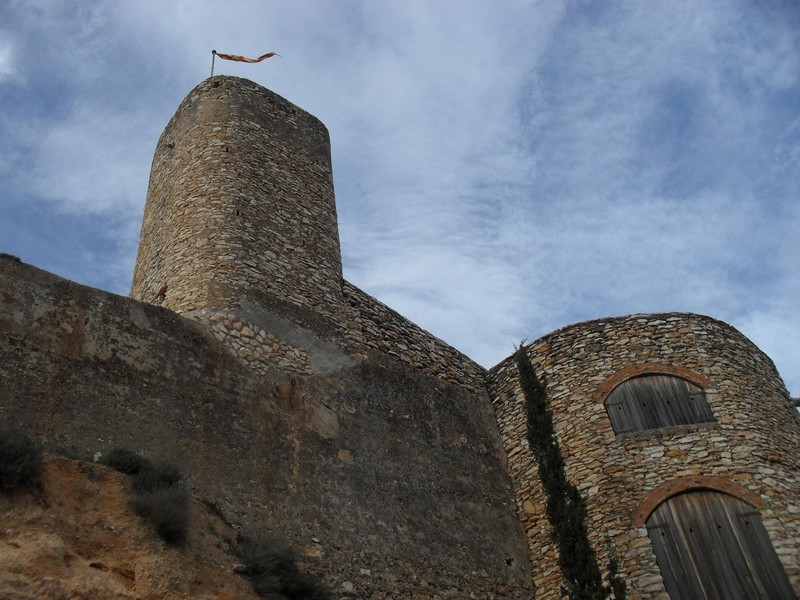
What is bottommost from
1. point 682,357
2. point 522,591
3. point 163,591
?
point 163,591

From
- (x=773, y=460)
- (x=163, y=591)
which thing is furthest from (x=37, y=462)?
(x=773, y=460)

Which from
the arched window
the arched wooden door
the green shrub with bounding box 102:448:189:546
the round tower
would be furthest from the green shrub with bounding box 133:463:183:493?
the arched window

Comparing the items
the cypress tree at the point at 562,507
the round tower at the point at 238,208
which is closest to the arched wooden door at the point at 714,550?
the cypress tree at the point at 562,507

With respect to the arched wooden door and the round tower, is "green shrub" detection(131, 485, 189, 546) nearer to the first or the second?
the round tower

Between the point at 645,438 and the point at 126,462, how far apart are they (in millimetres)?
8511

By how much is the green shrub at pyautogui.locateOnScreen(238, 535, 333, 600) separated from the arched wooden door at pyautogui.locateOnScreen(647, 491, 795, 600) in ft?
18.8

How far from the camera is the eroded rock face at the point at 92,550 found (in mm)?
5770

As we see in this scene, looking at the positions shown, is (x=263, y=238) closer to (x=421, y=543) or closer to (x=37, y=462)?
(x=421, y=543)

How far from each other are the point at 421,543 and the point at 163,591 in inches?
206

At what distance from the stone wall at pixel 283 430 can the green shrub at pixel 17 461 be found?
1.41 meters

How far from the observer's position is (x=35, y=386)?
8.16m

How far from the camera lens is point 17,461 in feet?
20.6

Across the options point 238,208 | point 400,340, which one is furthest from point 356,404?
point 238,208

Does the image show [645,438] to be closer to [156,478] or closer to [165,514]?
[156,478]
